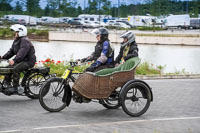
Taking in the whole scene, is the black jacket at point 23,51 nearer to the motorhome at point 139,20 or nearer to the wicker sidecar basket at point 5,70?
the wicker sidecar basket at point 5,70

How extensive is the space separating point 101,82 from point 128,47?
1.09 meters

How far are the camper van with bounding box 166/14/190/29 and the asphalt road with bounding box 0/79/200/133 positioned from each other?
2772 inches

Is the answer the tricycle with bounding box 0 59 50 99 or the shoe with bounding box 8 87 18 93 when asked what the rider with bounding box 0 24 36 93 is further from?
the tricycle with bounding box 0 59 50 99

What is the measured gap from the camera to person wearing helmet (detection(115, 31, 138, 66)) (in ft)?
30.5

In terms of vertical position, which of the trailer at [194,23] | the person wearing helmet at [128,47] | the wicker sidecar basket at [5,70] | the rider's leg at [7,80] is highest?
the trailer at [194,23]

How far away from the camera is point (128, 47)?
9.48 meters

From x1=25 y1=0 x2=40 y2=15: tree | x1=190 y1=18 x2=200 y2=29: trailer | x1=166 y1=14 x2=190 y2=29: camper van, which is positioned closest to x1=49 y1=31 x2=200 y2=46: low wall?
x1=166 y1=14 x2=190 y2=29: camper van

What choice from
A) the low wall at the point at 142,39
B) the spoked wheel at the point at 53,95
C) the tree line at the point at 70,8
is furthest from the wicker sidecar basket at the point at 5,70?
the tree line at the point at 70,8

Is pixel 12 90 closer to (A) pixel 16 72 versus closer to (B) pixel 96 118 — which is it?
(A) pixel 16 72

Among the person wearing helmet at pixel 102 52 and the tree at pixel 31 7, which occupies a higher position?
the tree at pixel 31 7

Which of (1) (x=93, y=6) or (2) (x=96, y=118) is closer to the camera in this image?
(2) (x=96, y=118)

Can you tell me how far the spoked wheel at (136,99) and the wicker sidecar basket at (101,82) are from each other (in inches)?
8.4

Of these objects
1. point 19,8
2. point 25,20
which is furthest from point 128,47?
point 19,8

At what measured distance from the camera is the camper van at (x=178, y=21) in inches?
3169
